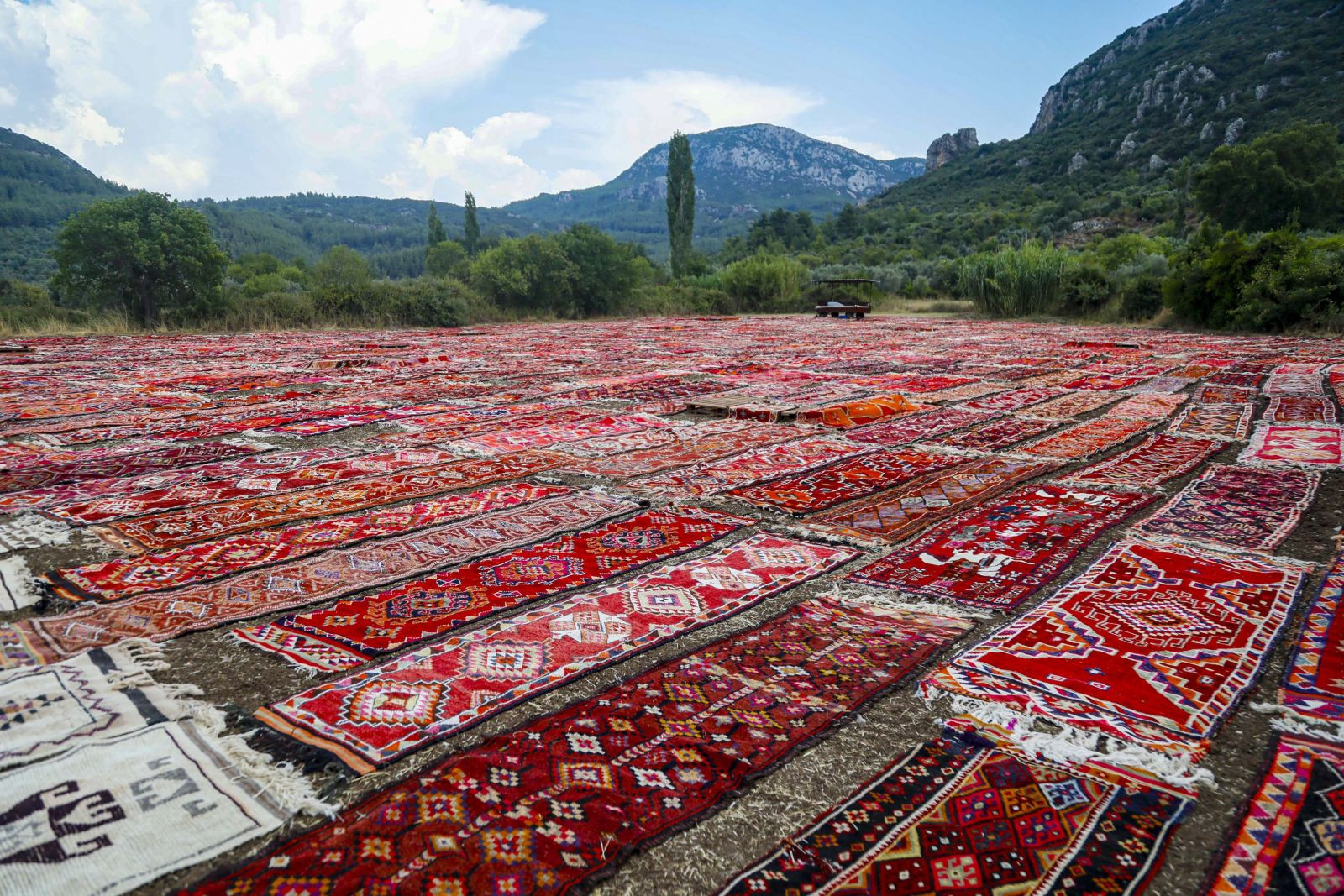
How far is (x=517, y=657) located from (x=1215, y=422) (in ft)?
22.7

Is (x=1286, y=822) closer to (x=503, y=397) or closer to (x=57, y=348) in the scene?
(x=503, y=397)

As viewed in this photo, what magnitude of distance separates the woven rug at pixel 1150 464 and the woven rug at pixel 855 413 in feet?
6.79

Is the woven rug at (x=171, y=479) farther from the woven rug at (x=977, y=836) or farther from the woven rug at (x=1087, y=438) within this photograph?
the woven rug at (x=1087, y=438)

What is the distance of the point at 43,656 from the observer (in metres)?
2.35

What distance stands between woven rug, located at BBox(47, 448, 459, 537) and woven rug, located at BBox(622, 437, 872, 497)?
65.9 inches

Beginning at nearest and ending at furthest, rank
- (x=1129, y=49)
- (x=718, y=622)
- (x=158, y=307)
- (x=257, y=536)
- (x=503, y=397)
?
(x=718, y=622), (x=257, y=536), (x=503, y=397), (x=158, y=307), (x=1129, y=49)

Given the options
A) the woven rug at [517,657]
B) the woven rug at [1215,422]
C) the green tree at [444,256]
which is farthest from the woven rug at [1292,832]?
the green tree at [444,256]

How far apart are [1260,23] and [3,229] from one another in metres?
103

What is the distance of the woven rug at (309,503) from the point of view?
3.63 m

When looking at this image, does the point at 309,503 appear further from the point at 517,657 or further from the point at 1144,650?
the point at 1144,650

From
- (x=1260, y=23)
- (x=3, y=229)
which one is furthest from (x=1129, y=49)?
(x=3, y=229)

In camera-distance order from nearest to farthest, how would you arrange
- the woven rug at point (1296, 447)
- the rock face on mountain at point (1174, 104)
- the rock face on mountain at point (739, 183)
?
the woven rug at point (1296, 447) → the rock face on mountain at point (1174, 104) → the rock face on mountain at point (739, 183)

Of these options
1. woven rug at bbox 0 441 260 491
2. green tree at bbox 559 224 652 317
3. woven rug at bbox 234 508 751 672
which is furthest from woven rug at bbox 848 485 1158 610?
green tree at bbox 559 224 652 317

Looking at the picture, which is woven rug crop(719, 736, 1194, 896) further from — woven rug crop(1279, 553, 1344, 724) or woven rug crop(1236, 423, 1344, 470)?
woven rug crop(1236, 423, 1344, 470)
